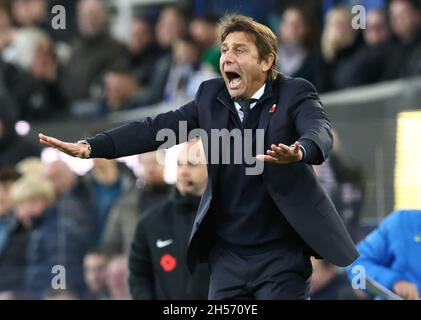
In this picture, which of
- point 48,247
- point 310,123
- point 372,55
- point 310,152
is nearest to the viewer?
point 310,152

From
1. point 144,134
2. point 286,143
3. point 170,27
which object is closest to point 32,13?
point 170,27

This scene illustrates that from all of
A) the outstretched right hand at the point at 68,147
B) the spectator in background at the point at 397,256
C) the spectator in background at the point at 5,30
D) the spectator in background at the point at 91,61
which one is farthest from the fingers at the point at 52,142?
the spectator in background at the point at 5,30

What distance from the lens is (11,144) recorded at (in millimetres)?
12953

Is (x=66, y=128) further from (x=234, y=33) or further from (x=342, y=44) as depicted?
(x=234, y=33)

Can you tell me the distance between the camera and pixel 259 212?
22.0 feet

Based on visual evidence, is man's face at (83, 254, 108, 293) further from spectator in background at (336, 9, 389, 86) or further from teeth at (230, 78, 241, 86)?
teeth at (230, 78, 241, 86)

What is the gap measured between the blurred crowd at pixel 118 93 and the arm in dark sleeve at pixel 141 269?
0.01 metres

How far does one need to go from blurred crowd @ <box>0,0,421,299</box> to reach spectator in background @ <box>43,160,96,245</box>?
1 centimetres

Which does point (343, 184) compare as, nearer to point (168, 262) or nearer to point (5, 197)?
point (168, 262)

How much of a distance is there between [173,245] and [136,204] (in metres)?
2.16

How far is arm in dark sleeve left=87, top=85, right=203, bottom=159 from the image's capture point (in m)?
6.76

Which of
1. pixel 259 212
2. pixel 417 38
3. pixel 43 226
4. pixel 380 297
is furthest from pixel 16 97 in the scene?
pixel 259 212

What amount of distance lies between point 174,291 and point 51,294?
2.59 m

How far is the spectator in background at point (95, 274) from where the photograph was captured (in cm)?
1103
